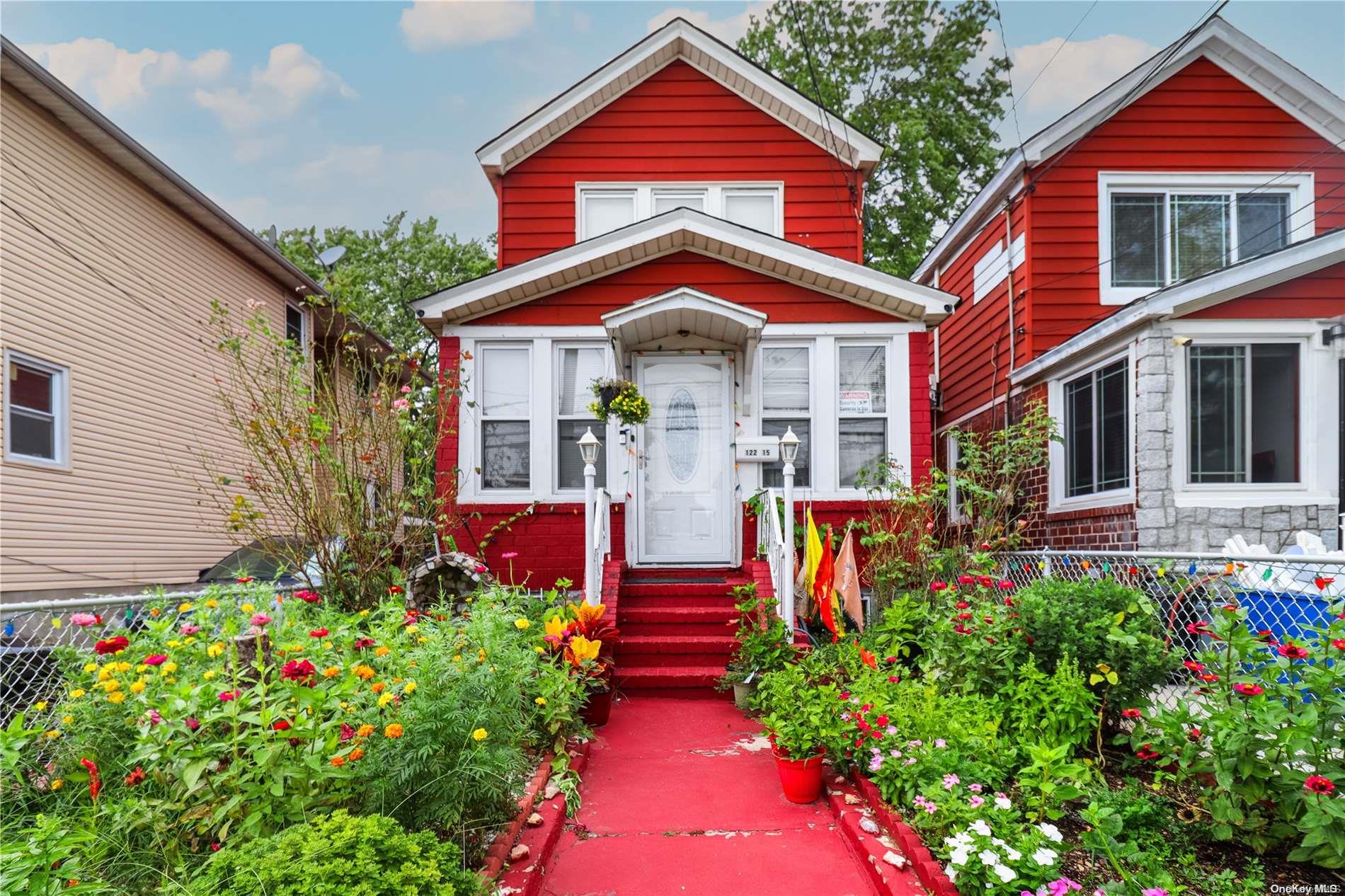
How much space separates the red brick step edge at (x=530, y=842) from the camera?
10.1 ft

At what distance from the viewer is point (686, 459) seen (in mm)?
8328

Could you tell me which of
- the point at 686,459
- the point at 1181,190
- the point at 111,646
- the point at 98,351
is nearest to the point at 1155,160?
the point at 1181,190

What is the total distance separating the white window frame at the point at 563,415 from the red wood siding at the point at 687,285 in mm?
237

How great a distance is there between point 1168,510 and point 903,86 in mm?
17493

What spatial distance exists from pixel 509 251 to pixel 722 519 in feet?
14.8

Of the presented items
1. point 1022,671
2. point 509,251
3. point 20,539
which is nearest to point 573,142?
point 509,251

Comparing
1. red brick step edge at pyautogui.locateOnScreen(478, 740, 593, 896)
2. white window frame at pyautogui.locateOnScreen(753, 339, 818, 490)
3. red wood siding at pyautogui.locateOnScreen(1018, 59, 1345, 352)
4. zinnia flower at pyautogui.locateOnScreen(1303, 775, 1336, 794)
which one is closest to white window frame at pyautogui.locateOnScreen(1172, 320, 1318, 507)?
red wood siding at pyautogui.locateOnScreen(1018, 59, 1345, 352)

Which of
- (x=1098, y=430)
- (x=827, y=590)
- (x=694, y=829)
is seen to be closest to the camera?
(x=694, y=829)

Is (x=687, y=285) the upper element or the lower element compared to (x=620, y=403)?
upper

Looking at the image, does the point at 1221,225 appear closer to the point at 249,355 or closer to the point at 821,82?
the point at 249,355

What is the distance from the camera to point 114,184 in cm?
928

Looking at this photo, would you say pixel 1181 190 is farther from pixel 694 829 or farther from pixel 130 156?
pixel 130 156

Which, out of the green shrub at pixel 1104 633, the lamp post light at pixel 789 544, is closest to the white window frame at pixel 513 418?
the lamp post light at pixel 789 544

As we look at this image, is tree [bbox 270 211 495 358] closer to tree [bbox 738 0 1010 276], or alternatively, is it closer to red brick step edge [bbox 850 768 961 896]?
tree [bbox 738 0 1010 276]
